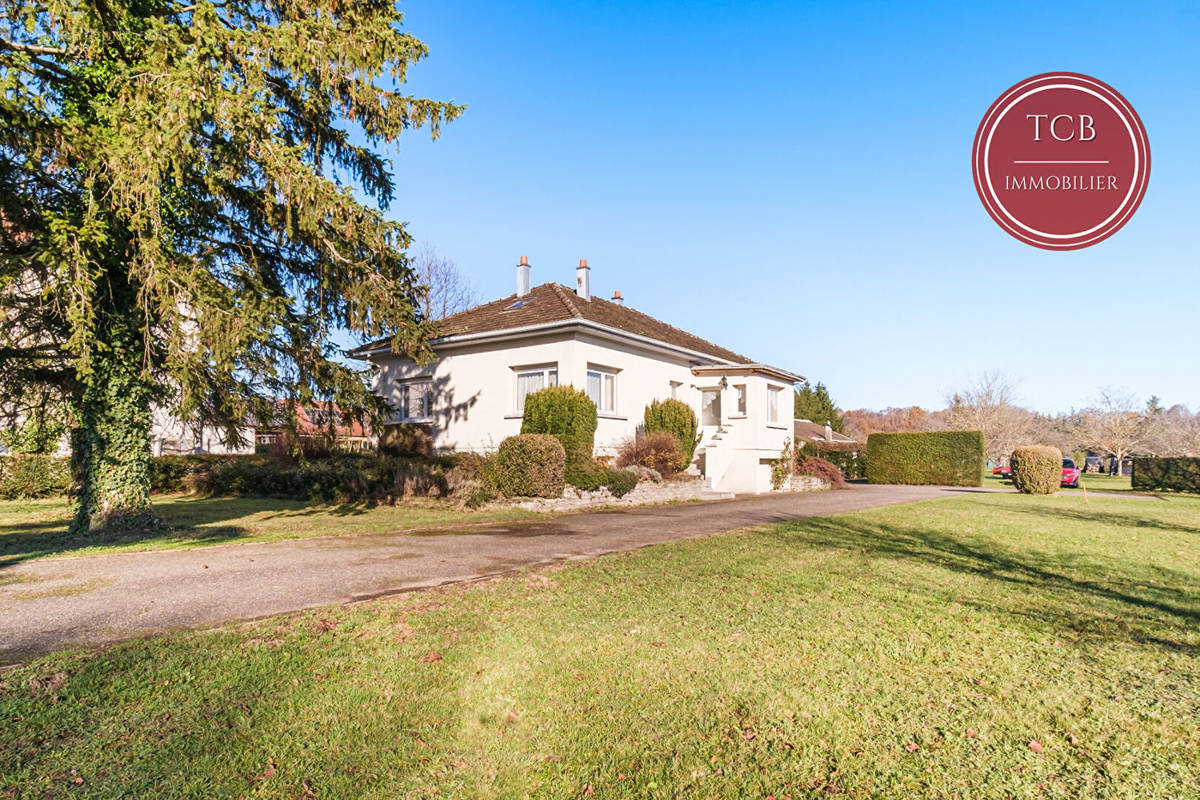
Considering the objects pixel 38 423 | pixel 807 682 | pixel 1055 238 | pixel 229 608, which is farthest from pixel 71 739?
pixel 38 423

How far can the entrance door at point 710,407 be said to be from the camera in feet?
77.9

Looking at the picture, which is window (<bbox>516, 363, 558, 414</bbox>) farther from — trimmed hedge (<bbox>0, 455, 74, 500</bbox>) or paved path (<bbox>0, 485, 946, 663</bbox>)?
trimmed hedge (<bbox>0, 455, 74, 500</bbox>)

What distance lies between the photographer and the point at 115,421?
10172mm

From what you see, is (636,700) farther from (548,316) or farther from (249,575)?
(548,316)

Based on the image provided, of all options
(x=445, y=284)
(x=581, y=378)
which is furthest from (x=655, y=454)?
(x=445, y=284)

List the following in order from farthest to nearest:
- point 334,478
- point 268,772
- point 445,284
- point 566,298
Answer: point 445,284 → point 566,298 → point 334,478 → point 268,772

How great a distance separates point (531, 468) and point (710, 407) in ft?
36.8

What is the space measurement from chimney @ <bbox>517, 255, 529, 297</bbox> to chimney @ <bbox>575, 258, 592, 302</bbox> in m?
1.81

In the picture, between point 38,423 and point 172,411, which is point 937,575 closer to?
point 172,411

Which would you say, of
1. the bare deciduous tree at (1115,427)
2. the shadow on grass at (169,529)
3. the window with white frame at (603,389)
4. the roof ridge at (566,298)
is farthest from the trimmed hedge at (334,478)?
the bare deciduous tree at (1115,427)

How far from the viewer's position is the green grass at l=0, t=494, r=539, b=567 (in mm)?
9211

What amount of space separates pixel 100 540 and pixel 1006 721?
11.4 metres

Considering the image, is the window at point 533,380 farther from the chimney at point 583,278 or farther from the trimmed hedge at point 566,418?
the chimney at point 583,278

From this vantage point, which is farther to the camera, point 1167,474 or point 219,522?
point 1167,474
